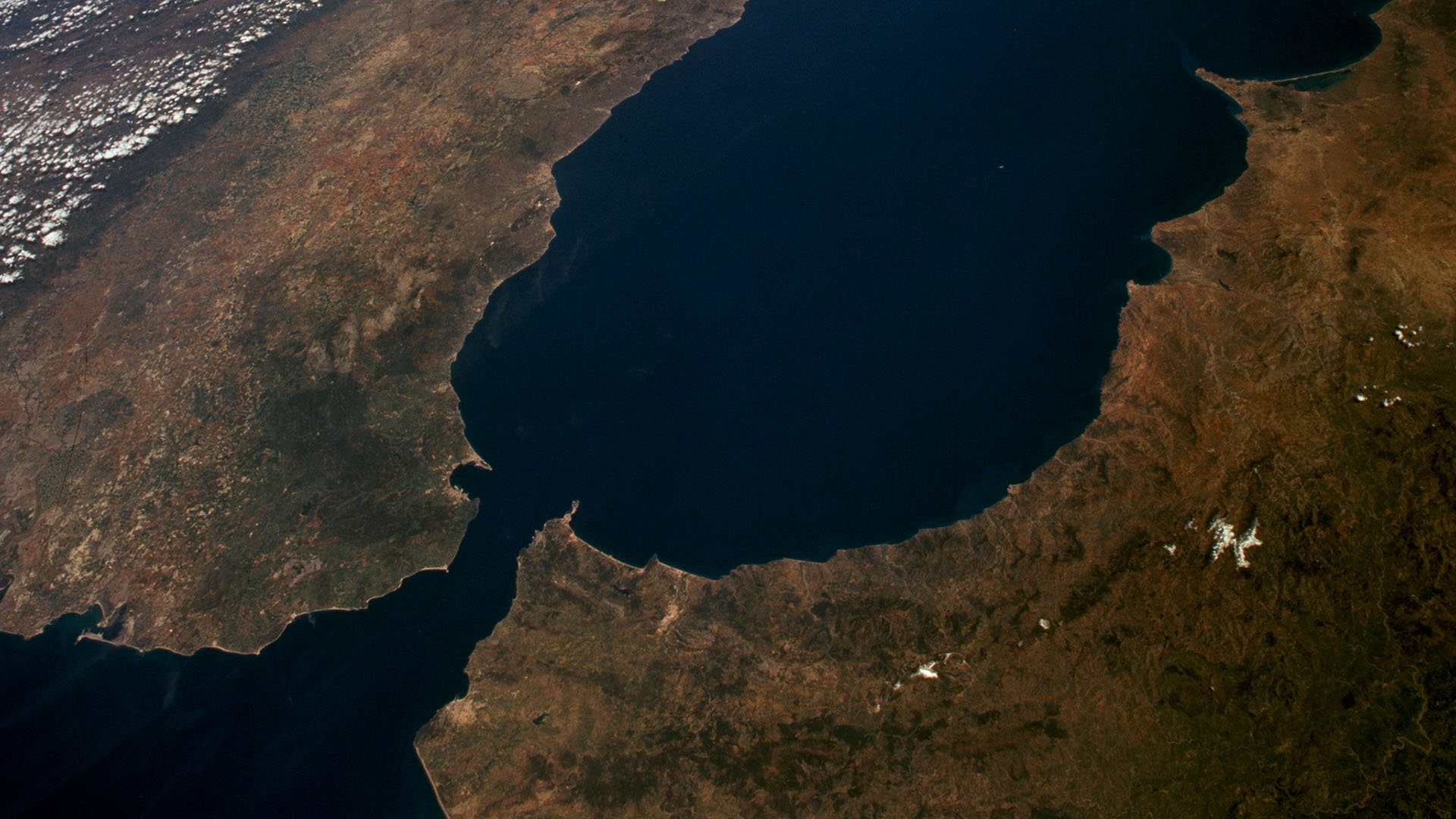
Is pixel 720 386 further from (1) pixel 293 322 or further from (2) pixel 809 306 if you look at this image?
(1) pixel 293 322

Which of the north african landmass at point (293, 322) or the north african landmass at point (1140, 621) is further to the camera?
the north african landmass at point (293, 322)

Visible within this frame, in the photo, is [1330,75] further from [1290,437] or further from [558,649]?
[558,649]

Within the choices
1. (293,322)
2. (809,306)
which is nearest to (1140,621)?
(809,306)

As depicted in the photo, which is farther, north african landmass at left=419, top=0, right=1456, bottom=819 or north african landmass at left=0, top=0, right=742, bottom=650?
north african landmass at left=0, top=0, right=742, bottom=650

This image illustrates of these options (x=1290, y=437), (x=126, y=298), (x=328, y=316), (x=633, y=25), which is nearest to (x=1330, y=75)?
(x=1290, y=437)

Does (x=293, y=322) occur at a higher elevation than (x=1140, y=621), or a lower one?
higher
